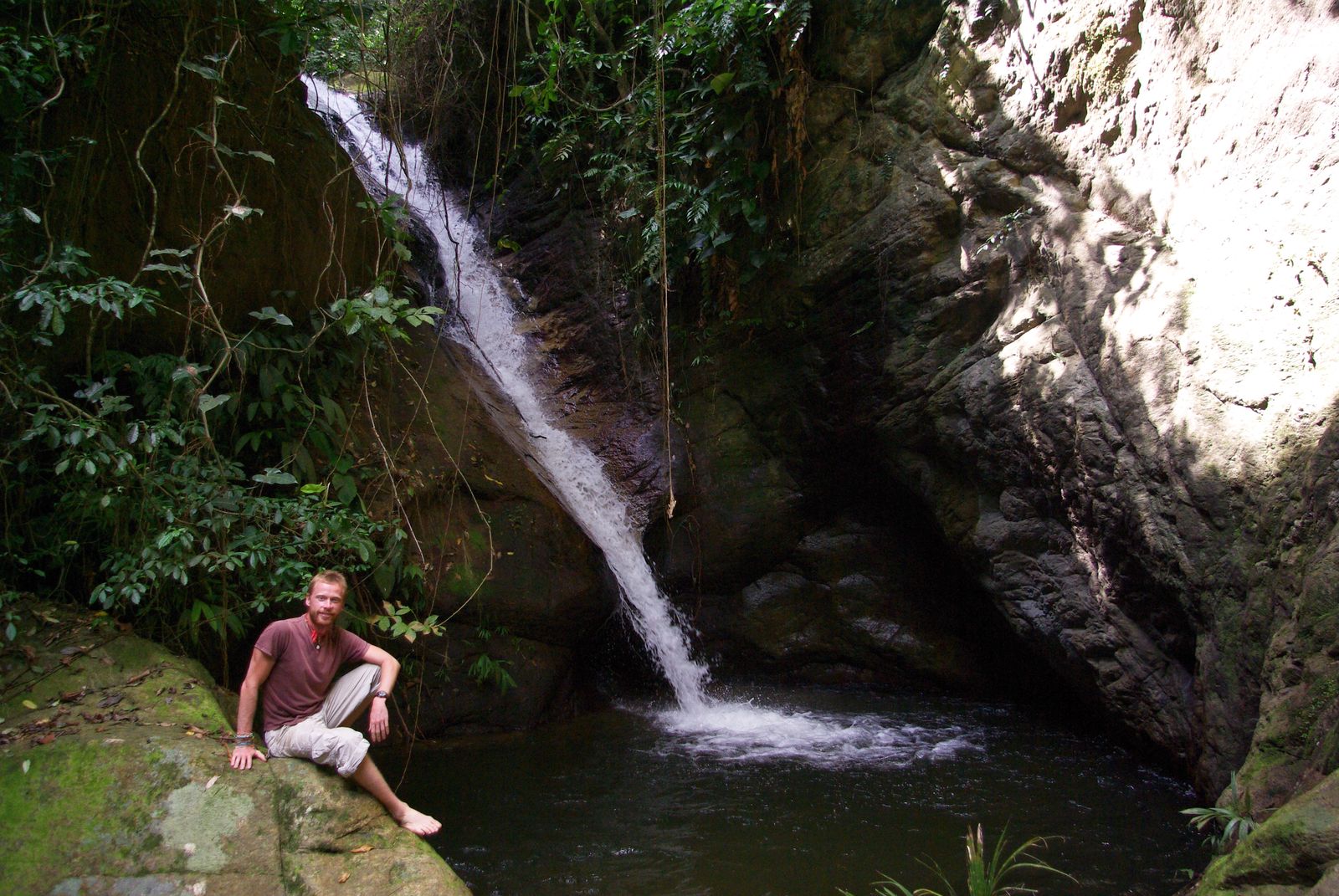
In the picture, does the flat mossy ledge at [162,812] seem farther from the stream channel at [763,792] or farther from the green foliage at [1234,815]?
the green foliage at [1234,815]

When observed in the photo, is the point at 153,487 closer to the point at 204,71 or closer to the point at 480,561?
the point at 204,71

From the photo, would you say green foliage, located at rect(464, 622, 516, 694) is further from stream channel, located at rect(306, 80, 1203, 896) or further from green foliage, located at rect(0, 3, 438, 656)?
green foliage, located at rect(0, 3, 438, 656)

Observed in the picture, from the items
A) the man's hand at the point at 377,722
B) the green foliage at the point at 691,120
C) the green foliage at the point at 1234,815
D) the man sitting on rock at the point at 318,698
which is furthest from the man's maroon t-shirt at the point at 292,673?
the green foliage at the point at 691,120

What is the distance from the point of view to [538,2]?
9195 millimetres

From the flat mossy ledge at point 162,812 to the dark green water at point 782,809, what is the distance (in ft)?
3.22

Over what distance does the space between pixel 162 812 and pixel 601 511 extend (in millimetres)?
4886

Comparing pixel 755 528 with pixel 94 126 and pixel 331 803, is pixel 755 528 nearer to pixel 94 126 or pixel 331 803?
pixel 331 803

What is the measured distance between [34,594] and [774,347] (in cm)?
558

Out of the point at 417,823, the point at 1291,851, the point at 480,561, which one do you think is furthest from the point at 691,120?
the point at 1291,851

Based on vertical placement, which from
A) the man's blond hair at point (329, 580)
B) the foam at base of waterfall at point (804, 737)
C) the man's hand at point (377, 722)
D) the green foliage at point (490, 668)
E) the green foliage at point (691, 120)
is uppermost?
the green foliage at point (691, 120)

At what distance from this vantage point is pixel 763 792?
16.0ft

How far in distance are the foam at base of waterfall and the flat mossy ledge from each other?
114 inches

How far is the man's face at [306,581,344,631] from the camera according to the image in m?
3.47

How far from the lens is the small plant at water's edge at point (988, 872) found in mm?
2910
